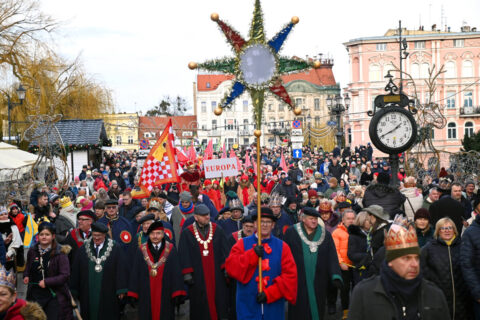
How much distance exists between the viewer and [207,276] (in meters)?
8.65

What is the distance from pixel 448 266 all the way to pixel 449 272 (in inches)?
2.4

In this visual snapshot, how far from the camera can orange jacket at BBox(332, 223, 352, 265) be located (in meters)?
8.85

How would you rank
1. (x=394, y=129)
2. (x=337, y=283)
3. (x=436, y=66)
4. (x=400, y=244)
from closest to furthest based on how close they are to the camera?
(x=400, y=244) → (x=337, y=283) → (x=394, y=129) → (x=436, y=66)

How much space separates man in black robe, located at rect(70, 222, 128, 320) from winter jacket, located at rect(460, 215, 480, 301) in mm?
4018

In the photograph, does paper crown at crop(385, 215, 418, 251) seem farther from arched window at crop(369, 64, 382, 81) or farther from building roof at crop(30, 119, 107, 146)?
arched window at crop(369, 64, 382, 81)

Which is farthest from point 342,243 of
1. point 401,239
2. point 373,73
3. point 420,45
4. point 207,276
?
point 420,45

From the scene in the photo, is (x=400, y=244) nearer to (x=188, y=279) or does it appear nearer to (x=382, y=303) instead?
(x=382, y=303)

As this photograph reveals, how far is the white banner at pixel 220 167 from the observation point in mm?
16859

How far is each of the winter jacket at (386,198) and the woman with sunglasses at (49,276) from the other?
14.0 ft

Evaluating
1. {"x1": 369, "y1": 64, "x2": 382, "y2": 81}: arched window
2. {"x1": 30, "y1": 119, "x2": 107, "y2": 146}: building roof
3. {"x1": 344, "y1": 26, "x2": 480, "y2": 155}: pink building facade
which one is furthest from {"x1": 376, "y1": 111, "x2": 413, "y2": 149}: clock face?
{"x1": 369, "y1": 64, "x2": 382, "y2": 81}: arched window

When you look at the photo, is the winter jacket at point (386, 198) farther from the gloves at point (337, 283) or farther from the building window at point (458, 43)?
the building window at point (458, 43)

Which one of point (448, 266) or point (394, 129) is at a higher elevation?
point (394, 129)

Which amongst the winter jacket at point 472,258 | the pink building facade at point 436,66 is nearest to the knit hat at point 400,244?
the winter jacket at point 472,258

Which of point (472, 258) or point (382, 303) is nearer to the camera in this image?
point (382, 303)
